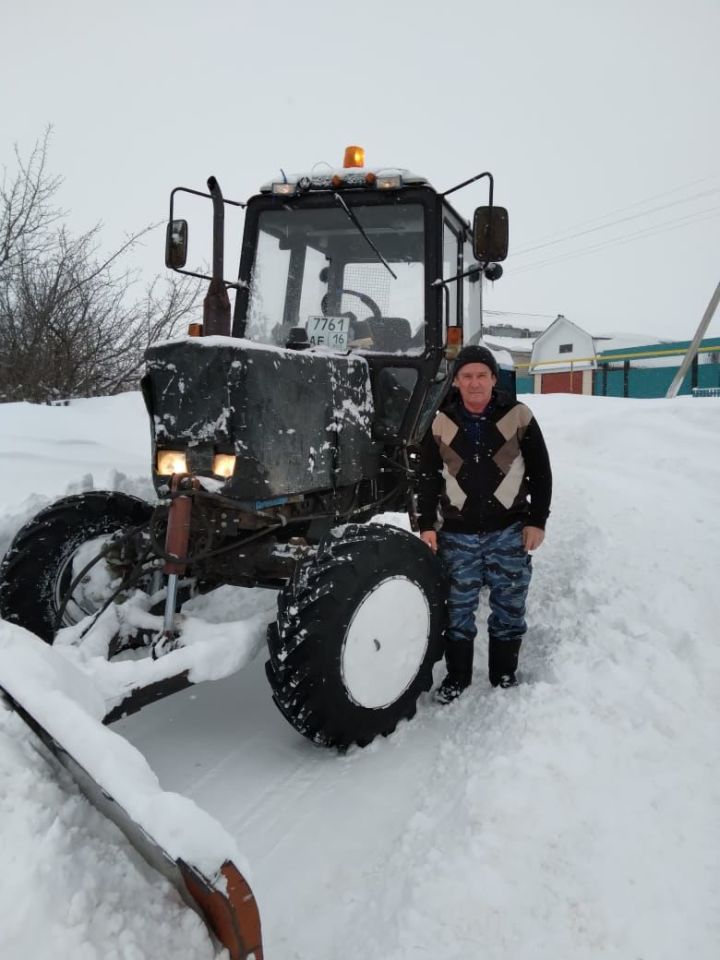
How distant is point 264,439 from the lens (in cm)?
262

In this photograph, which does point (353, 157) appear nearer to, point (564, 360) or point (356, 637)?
point (356, 637)

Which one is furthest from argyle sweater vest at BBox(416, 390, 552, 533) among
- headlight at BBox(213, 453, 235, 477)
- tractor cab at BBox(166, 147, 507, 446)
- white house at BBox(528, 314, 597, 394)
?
white house at BBox(528, 314, 597, 394)

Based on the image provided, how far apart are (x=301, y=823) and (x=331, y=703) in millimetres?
373


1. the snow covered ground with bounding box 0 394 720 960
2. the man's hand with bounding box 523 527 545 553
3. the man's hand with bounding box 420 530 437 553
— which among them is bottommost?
the snow covered ground with bounding box 0 394 720 960

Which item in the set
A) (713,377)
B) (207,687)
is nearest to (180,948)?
(207,687)

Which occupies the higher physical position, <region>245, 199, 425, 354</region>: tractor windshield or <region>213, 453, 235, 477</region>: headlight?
<region>245, 199, 425, 354</region>: tractor windshield

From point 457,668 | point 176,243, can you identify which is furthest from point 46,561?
point 457,668

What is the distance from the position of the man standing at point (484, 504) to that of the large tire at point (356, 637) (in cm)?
28

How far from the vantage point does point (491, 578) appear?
3.02m

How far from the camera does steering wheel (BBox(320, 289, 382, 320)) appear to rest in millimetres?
3717

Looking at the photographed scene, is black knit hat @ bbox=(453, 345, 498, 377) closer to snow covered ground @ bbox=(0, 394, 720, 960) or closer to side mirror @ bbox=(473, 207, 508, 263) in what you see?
side mirror @ bbox=(473, 207, 508, 263)

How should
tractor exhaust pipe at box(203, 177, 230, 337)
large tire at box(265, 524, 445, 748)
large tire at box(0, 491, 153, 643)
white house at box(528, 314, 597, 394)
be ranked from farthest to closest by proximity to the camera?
white house at box(528, 314, 597, 394), large tire at box(0, 491, 153, 643), tractor exhaust pipe at box(203, 177, 230, 337), large tire at box(265, 524, 445, 748)

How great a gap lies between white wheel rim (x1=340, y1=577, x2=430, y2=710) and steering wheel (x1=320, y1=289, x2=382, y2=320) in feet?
5.44

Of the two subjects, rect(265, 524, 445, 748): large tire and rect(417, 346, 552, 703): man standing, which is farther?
rect(417, 346, 552, 703): man standing
